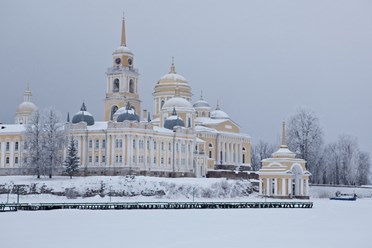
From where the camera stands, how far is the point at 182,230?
4003cm

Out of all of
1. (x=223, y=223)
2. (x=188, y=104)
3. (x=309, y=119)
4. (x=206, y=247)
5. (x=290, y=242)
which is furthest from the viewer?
(x=188, y=104)

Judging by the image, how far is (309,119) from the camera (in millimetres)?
94750

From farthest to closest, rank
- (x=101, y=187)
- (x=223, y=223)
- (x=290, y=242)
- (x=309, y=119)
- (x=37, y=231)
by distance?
(x=309, y=119), (x=101, y=187), (x=223, y=223), (x=37, y=231), (x=290, y=242)

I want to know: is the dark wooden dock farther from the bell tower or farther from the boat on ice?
the bell tower

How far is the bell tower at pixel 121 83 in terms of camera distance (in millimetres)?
105938

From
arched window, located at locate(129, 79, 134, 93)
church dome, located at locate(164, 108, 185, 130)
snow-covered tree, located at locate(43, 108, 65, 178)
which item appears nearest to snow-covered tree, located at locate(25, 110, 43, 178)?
snow-covered tree, located at locate(43, 108, 65, 178)

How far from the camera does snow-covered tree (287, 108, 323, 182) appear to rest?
94.6 m

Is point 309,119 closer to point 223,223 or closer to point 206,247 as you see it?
point 223,223

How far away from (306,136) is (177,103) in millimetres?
18500

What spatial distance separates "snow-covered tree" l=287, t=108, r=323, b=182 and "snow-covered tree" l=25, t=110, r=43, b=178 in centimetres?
3174

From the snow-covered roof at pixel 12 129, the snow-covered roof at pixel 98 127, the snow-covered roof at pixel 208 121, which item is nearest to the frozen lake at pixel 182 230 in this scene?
the snow-covered roof at pixel 98 127

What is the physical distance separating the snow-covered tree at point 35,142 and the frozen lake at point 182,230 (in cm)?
2954

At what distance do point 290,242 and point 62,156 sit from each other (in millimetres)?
56989

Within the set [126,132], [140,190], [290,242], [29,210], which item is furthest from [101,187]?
[290,242]
